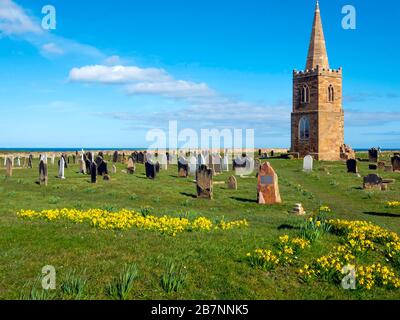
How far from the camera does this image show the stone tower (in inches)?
2028

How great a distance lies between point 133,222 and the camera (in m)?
11.9

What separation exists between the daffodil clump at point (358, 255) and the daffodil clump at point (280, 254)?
489 millimetres

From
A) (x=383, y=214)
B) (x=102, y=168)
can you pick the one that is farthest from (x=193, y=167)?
(x=383, y=214)

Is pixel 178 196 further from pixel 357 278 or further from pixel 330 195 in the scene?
pixel 357 278

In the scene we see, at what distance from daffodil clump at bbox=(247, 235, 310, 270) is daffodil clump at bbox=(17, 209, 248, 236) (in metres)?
2.55

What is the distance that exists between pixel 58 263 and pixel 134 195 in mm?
11808

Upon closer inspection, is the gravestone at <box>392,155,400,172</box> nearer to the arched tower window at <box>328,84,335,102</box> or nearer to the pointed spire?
the arched tower window at <box>328,84,335,102</box>

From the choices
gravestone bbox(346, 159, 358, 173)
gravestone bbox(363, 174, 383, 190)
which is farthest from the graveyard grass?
gravestone bbox(346, 159, 358, 173)

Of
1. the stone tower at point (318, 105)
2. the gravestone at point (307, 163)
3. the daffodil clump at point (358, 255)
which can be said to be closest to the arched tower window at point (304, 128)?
the stone tower at point (318, 105)

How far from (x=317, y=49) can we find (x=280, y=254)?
49.2 m

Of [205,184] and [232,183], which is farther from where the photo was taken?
[232,183]

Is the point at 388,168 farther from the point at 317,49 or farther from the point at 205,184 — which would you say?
the point at 317,49

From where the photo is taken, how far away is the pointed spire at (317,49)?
52.6 m
